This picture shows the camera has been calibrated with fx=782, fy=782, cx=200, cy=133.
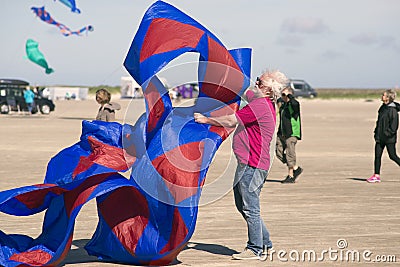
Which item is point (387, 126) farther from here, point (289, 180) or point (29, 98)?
point (29, 98)

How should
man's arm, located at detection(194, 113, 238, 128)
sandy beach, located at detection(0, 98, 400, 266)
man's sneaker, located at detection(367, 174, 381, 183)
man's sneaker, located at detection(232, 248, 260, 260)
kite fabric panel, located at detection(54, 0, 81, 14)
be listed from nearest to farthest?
1. man's arm, located at detection(194, 113, 238, 128)
2. man's sneaker, located at detection(232, 248, 260, 260)
3. sandy beach, located at detection(0, 98, 400, 266)
4. man's sneaker, located at detection(367, 174, 381, 183)
5. kite fabric panel, located at detection(54, 0, 81, 14)

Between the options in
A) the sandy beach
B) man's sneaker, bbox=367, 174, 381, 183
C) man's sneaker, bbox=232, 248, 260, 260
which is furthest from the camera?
man's sneaker, bbox=367, 174, 381, 183

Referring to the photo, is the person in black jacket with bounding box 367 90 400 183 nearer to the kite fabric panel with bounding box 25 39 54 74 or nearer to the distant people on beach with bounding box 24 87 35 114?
the kite fabric panel with bounding box 25 39 54 74

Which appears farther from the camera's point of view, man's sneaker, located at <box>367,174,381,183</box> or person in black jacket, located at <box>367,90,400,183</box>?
man's sneaker, located at <box>367,174,381,183</box>

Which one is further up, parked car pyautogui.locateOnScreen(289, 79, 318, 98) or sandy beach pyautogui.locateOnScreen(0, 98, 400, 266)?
sandy beach pyautogui.locateOnScreen(0, 98, 400, 266)

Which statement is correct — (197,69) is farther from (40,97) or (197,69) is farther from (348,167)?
(40,97)

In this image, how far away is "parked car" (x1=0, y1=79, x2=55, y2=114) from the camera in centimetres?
4453

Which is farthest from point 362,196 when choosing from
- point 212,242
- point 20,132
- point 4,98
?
point 4,98

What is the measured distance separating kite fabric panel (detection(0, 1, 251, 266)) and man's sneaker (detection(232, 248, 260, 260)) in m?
0.66

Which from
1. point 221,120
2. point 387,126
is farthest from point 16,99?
point 221,120

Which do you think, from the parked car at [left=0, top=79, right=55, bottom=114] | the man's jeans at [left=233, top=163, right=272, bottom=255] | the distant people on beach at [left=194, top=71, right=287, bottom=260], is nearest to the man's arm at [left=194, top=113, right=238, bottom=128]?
the distant people on beach at [left=194, top=71, right=287, bottom=260]

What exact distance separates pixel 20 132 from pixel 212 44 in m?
20.7

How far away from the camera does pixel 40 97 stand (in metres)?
45.8

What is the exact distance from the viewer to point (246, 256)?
25.6ft
